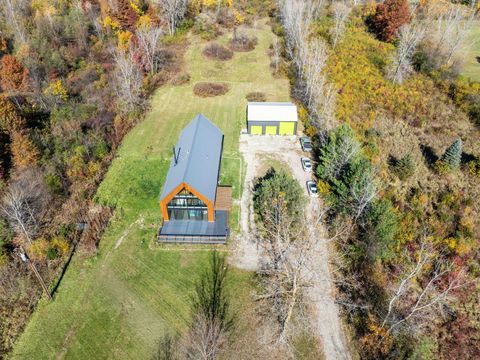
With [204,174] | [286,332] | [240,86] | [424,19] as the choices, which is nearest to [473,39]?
[424,19]

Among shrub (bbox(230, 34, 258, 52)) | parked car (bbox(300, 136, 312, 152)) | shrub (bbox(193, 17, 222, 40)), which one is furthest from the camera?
shrub (bbox(193, 17, 222, 40))

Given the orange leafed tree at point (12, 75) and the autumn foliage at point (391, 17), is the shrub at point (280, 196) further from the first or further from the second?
the autumn foliage at point (391, 17)

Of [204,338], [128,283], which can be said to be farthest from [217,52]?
[204,338]

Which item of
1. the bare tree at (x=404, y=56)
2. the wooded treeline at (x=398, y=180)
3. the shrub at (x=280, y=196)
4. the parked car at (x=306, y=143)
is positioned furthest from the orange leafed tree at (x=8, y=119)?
the bare tree at (x=404, y=56)

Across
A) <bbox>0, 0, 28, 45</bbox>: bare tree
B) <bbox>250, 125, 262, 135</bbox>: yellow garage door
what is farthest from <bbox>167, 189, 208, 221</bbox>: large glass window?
<bbox>0, 0, 28, 45</bbox>: bare tree

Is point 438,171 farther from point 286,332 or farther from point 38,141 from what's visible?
point 38,141

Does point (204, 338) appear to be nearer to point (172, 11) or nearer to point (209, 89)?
point (209, 89)

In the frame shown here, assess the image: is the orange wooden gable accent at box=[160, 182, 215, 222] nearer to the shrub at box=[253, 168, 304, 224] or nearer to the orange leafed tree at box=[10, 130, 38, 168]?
the shrub at box=[253, 168, 304, 224]
